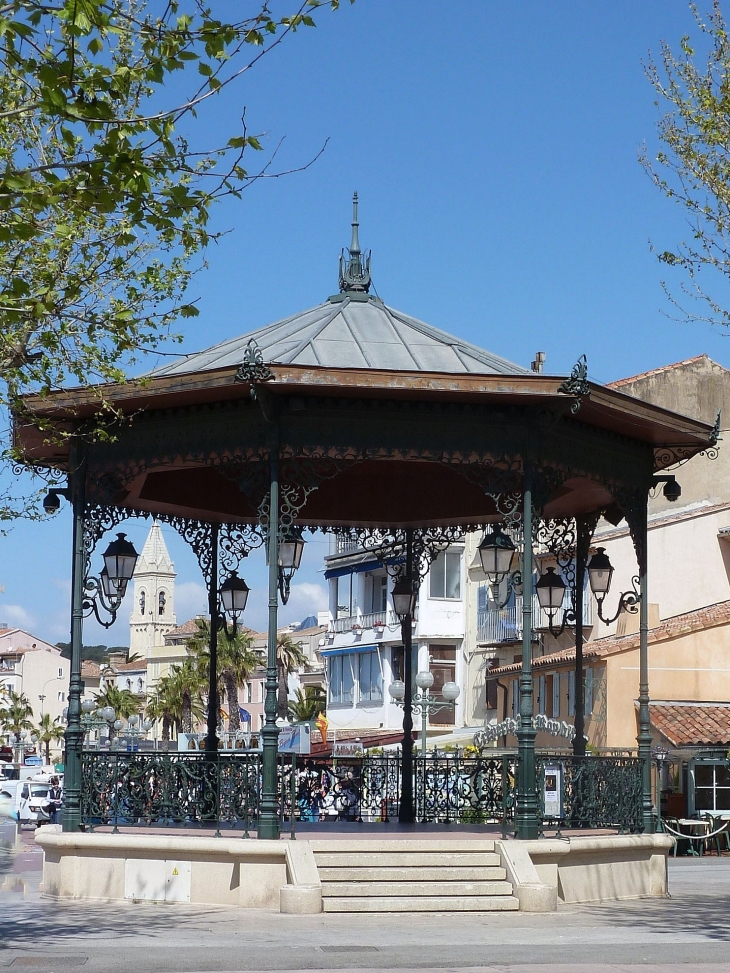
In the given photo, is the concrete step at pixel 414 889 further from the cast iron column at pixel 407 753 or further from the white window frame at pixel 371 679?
the white window frame at pixel 371 679

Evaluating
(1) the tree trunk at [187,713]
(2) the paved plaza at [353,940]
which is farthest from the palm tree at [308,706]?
(2) the paved plaza at [353,940]

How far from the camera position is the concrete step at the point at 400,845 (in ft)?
44.4

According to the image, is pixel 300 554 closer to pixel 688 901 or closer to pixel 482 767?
pixel 482 767

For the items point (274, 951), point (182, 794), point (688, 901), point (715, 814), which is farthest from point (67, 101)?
point (715, 814)

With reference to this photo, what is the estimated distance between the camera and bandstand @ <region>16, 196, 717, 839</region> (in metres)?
13.7

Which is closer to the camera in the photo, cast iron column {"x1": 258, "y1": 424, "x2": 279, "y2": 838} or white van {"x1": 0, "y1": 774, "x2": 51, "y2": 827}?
cast iron column {"x1": 258, "y1": 424, "x2": 279, "y2": 838}

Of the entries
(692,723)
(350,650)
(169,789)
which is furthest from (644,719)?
(350,650)

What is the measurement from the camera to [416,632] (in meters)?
60.1

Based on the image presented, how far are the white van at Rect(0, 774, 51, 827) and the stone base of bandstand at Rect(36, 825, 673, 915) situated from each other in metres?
27.2

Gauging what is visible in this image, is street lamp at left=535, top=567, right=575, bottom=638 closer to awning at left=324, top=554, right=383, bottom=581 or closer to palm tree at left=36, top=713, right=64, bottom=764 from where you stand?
awning at left=324, top=554, right=383, bottom=581

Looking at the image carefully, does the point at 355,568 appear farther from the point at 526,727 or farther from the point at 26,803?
the point at 526,727

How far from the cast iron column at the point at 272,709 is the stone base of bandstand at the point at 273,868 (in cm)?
31

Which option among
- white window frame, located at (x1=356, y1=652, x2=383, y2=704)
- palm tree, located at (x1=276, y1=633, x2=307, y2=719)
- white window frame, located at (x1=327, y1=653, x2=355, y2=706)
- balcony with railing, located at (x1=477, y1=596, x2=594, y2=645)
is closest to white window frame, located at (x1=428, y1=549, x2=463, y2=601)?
balcony with railing, located at (x1=477, y1=596, x2=594, y2=645)

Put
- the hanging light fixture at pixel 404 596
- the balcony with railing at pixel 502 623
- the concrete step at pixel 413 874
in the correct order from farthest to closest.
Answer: the balcony with railing at pixel 502 623
the hanging light fixture at pixel 404 596
the concrete step at pixel 413 874
